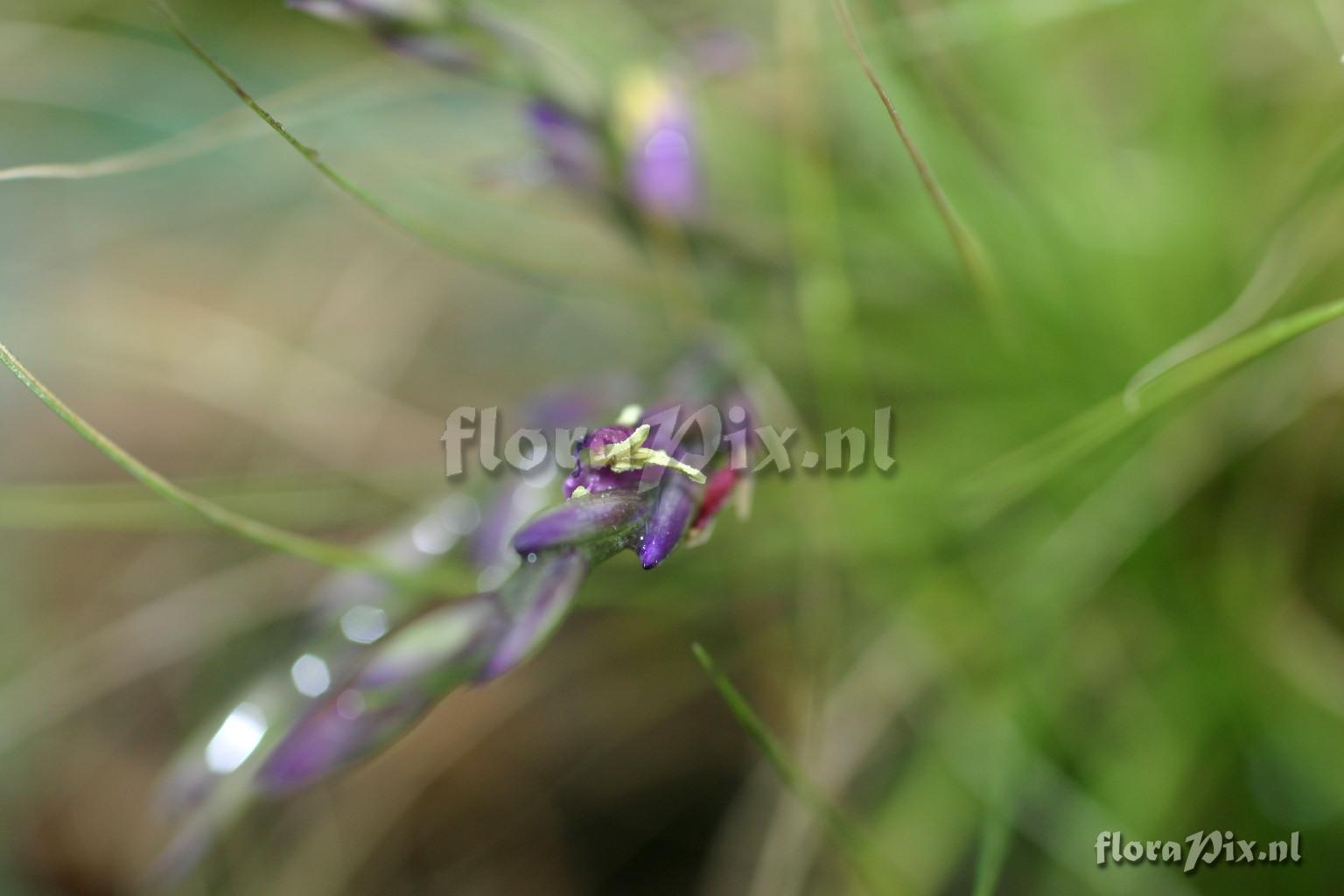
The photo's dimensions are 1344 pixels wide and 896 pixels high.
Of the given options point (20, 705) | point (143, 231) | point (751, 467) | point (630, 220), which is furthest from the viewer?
point (143, 231)

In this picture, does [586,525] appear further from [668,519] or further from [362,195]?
[362,195]

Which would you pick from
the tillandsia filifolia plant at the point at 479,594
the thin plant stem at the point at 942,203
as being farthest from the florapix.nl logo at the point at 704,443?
the thin plant stem at the point at 942,203

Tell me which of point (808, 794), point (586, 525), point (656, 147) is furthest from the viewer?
point (656, 147)

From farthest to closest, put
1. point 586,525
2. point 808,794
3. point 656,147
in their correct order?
1. point 656,147
2. point 808,794
3. point 586,525

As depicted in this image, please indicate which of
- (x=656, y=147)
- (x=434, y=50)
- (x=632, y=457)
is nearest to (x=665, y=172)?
(x=656, y=147)

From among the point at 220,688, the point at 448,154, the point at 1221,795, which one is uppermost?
the point at 448,154

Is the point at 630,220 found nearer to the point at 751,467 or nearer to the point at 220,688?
the point at 751,467

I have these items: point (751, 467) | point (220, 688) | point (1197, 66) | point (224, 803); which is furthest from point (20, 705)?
point (1197, 66)
